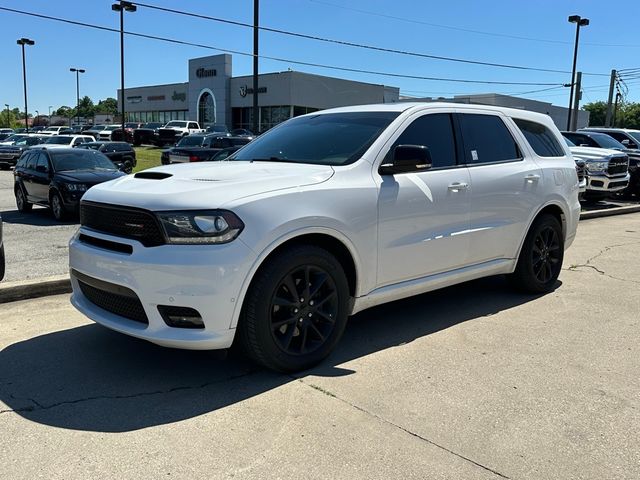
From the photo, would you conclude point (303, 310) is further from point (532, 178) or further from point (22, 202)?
point (22, 202)

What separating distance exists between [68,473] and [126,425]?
1.63 ft

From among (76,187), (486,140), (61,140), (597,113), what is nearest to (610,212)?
(486,140)

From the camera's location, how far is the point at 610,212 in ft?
45.8

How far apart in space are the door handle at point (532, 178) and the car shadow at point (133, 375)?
145 centimetres

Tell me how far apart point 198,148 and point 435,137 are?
16.7 metres

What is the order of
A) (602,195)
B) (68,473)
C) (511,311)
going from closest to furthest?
(68,473), (511,311), (602,195)

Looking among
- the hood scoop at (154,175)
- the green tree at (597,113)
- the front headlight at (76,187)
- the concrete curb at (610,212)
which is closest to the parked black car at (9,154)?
the front headlight at (76,187)

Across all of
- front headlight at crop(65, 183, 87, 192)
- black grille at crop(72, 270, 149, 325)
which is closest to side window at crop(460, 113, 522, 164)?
black grille at crop(72, 270, 149, 325)

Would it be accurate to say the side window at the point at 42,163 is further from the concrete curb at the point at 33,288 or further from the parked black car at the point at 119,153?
the parked black car at the point at 119,153

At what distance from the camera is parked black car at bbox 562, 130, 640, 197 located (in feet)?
52.9

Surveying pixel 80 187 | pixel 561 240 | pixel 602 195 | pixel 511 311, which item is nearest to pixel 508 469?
pixel 511 311

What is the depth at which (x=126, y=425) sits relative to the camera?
3.26 metres

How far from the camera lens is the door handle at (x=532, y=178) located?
5.60 meters

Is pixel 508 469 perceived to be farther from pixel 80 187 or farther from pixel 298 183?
pixel 80 187
